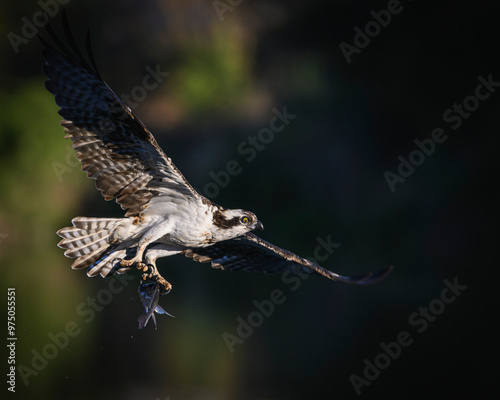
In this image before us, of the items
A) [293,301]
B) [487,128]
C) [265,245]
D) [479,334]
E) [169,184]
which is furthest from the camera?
[487,128]

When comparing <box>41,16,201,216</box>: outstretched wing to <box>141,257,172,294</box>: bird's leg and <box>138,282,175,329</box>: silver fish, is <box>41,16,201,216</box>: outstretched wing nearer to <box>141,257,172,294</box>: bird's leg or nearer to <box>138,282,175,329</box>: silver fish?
<box>141,257,172,294</box>: bird's leg

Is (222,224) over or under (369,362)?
over

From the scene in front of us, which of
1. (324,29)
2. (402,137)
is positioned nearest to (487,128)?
(402,137)

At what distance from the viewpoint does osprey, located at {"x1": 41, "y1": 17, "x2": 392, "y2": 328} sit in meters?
4.79

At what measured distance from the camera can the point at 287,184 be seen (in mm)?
13664

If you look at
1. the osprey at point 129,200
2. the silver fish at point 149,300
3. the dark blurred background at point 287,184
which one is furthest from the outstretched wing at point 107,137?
the dark blurred background at point 287,184

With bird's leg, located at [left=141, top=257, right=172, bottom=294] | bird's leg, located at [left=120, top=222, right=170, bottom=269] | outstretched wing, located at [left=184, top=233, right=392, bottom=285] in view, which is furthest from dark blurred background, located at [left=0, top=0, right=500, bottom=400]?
bird's leg, located at [left=120, top=222, right=170, bottom=269]

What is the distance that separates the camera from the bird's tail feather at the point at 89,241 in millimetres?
5355

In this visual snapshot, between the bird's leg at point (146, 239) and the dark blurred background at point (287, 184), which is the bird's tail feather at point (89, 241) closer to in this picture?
the bird's leg at point (146, 239)

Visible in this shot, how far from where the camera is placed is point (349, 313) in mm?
10328

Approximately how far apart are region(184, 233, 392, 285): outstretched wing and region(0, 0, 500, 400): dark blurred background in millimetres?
1955

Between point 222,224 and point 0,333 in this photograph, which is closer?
point 222,224

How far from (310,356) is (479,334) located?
248cm

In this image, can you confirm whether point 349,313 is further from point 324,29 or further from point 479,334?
point 324,29
